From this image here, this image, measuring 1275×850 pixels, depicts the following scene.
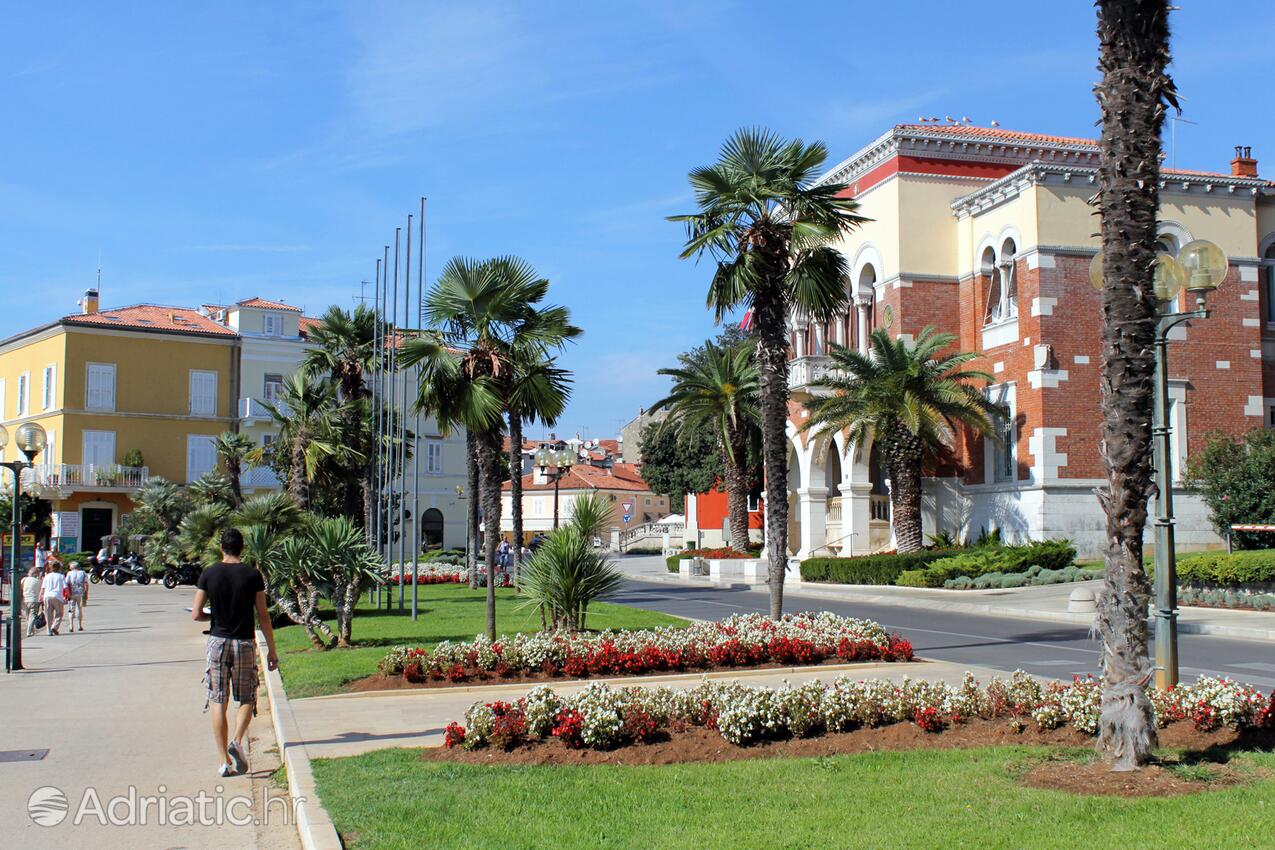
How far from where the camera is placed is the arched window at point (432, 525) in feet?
215

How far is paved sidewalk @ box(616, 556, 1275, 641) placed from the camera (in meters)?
20.3

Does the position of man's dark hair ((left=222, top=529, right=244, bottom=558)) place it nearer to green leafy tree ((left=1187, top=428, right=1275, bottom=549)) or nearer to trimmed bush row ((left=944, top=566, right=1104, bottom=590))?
trimmed bush row ((left=944, top=566, right=1104, bottom=590))

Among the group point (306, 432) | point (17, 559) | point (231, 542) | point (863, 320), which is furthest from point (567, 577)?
point (863, 320)

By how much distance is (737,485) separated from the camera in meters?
40.8

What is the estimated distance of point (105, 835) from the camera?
707 centimetres

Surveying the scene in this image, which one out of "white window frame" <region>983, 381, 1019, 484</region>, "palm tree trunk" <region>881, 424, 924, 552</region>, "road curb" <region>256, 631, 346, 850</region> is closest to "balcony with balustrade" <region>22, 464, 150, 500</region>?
"palm tree trunk" <region>881, 424, 924, 552</region>

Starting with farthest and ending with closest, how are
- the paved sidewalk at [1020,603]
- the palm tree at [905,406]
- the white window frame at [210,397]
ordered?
the white window frame at [210,397] < the palm tree at [905,406] < the paved sidewalk at [1020,603]

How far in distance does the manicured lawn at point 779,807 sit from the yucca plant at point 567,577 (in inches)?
275

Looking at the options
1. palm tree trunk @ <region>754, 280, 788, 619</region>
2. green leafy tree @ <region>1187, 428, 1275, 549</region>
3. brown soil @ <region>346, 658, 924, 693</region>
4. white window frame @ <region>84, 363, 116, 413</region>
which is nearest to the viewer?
brown soil @ <region>346, 658, 924, 693</region>

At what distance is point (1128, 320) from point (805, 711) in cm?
367

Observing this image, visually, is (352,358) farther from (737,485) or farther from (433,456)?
(433,456)

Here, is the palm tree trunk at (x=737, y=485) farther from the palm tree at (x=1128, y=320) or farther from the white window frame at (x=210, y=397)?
the palm tree at (x=1128, y=320)

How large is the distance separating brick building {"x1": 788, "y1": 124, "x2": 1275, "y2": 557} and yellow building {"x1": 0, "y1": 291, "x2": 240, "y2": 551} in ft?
102

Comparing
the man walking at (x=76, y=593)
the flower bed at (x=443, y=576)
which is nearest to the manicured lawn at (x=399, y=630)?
the man walking at (x=76, y=593)
